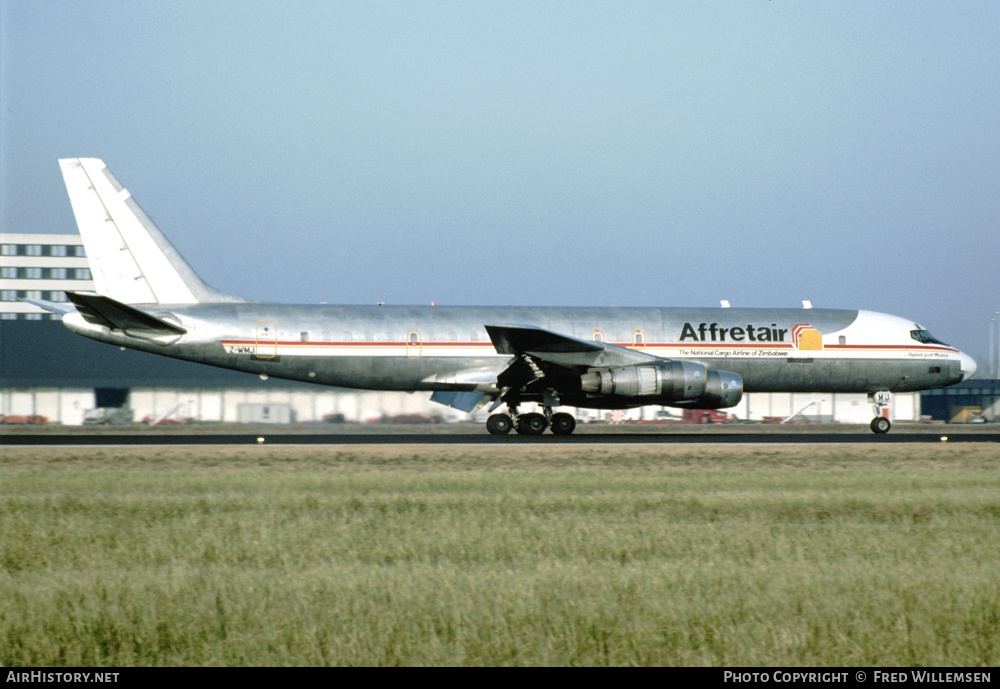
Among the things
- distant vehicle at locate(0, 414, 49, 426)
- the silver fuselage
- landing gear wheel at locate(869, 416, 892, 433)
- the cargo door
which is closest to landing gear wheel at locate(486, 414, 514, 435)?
the silver fuselage

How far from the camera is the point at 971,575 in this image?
8.45 metres

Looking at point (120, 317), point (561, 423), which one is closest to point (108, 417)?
point (120, 317)

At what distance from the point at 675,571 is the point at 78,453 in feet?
52.8

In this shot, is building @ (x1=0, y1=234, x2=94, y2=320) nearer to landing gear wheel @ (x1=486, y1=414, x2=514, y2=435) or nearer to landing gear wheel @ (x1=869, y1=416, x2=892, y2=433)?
landing gear wheel @ (x1=486, y1=414, x2=514, y2=435)

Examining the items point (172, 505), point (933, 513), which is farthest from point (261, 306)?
point (933, 513)

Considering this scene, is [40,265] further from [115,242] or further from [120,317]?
[120,317]

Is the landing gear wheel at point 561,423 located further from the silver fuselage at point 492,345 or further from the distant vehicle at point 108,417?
the distant vehicle at point 108,417

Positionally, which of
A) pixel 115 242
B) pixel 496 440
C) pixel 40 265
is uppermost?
pixel 40 265

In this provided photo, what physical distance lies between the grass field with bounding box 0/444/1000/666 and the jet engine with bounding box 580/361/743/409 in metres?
8.64

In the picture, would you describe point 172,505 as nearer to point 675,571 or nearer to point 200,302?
point 675,571

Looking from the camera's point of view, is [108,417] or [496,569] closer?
[496,569]

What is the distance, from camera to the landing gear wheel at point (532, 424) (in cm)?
2730

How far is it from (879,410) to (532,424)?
11.3 m

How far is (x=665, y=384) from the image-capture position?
2570 cm
